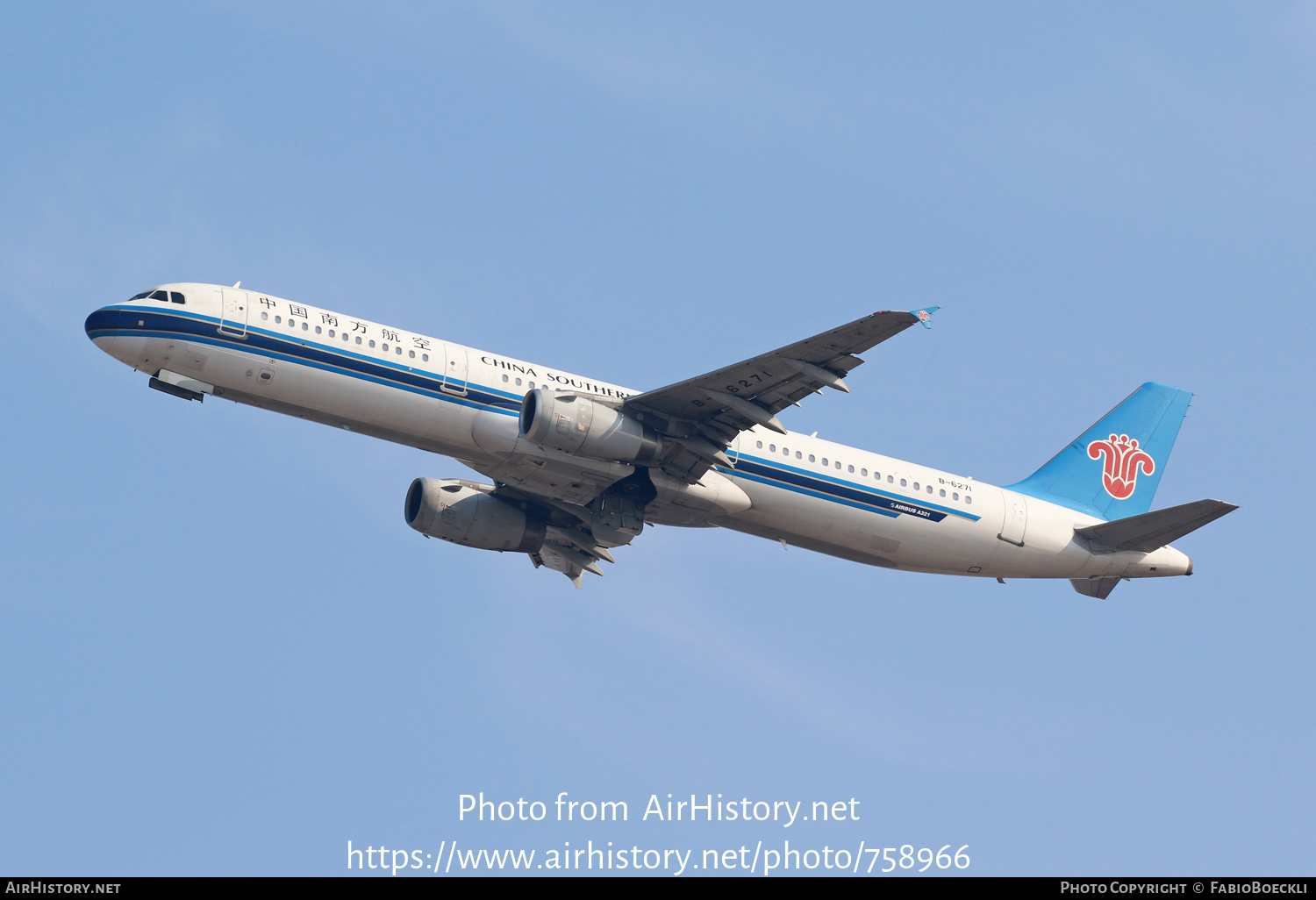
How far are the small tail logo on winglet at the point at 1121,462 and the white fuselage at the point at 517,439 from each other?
181 inches

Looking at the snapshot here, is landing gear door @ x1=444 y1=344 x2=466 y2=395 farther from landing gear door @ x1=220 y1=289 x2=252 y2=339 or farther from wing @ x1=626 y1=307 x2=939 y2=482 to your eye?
landing gear door @ x1=220 y1=289 x2=252 y2=339

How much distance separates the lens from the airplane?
39.9 metres

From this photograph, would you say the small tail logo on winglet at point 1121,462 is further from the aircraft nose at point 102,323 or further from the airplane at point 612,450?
the aircraft nose at point 102,323

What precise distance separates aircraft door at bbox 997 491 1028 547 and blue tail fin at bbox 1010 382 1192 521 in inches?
91.8

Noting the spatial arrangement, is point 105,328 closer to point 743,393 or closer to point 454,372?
point 454,372

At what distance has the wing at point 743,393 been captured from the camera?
38.2 meters

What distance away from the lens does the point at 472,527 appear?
48.2 m

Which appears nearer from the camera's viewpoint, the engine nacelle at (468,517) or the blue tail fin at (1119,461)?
the engine nacelle at (468,517)

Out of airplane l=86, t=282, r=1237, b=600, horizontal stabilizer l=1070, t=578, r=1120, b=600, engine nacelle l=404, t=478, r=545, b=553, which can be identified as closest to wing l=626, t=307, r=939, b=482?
airplane l=86, t=282, r=1237, b=600

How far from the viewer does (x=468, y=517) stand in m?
48.1

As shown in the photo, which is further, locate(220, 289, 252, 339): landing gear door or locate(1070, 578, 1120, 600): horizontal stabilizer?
locate(1070, 578, 1120, 600): horizontal stabilizer

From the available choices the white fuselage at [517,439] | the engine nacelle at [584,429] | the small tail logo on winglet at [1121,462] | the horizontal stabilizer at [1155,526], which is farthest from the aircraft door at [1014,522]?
the engine nacelle at [584,429]
